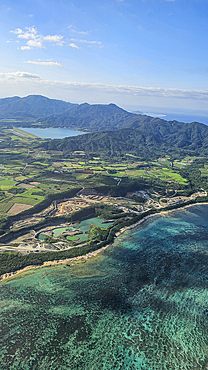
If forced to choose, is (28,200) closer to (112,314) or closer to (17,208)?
(17,208)

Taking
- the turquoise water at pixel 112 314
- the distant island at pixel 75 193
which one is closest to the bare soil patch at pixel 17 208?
the distant island at pixel 75 193

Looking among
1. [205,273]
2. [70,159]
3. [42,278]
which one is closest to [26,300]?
[42,278]

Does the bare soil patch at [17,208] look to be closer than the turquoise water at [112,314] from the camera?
No

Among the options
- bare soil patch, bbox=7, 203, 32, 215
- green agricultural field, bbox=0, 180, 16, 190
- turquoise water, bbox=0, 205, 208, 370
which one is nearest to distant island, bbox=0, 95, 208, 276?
green agricultural field, bbox=0, 180, 16, 190

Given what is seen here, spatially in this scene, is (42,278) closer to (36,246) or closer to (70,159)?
(36,246)

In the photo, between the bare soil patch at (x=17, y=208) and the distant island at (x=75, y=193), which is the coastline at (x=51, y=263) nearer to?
the distant island at (x=75, y=193)
